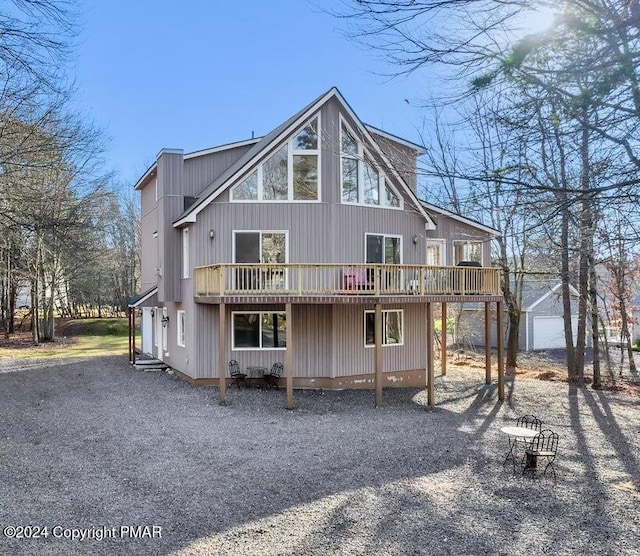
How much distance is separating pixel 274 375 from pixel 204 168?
7.71 metres

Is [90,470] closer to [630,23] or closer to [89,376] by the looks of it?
[630,23]

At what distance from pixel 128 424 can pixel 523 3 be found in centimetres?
1051

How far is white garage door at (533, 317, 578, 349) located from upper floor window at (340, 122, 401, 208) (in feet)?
55.7

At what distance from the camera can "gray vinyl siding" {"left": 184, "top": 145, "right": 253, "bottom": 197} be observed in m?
16.9

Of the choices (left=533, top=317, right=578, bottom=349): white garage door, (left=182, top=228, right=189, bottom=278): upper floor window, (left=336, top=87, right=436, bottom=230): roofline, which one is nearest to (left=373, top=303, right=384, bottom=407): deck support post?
(left=336, top=87, right=436, bottom=230): roofline

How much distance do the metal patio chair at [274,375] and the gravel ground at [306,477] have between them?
85 cm

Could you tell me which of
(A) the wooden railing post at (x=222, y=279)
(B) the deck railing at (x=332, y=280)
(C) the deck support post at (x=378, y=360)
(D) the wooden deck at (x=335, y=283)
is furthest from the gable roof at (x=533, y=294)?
(A) the wooden railing post at (x=222, y=279)

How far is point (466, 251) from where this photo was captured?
18.4 metres

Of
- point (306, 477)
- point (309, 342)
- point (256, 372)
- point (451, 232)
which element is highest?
point (451, 232)

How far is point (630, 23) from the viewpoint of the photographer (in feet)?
15.0

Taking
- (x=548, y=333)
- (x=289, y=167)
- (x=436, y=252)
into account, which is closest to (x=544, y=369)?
(x=548, y=333)

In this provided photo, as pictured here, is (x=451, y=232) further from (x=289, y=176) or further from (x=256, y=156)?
(x=256, y=156)

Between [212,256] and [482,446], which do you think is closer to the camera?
[482,446]

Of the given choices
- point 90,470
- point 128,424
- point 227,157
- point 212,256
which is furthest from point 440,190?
point 90,470
